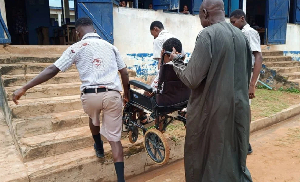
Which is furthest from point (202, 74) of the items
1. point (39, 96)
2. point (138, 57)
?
point (138, 57)

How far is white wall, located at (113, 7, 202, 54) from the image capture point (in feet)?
20.9

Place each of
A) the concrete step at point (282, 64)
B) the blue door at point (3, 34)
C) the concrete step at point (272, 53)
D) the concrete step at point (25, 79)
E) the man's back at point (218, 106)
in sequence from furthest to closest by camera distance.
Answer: the concrete step at point (272, 53) < the concrete step at point (282, 64) < the blue door at point (3, 34) < the concrete step at point (25, 79) < the man's back at point (218, 106)

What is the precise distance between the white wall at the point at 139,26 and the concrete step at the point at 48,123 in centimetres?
309

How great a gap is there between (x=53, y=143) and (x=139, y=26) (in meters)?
4.47

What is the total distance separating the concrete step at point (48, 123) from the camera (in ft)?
10.6

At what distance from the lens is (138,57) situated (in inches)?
269

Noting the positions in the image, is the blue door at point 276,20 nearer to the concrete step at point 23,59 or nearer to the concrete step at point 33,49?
the concrete step at point 33,49

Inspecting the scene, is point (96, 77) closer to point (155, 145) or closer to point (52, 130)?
point (155, 145)

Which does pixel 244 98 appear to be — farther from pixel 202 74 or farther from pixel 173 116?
pixel 173 116

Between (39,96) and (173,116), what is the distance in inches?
90.4

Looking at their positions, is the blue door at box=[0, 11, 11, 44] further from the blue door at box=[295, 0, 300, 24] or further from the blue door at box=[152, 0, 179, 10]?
the blue door at box=[295, 0, 300, 24]

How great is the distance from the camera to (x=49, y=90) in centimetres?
416

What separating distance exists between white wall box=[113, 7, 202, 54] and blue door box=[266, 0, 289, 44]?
4.10 m

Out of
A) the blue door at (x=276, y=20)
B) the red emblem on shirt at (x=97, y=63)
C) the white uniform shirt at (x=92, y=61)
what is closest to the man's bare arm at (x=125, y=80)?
the white uniform shirt at (x=92, y=61)
